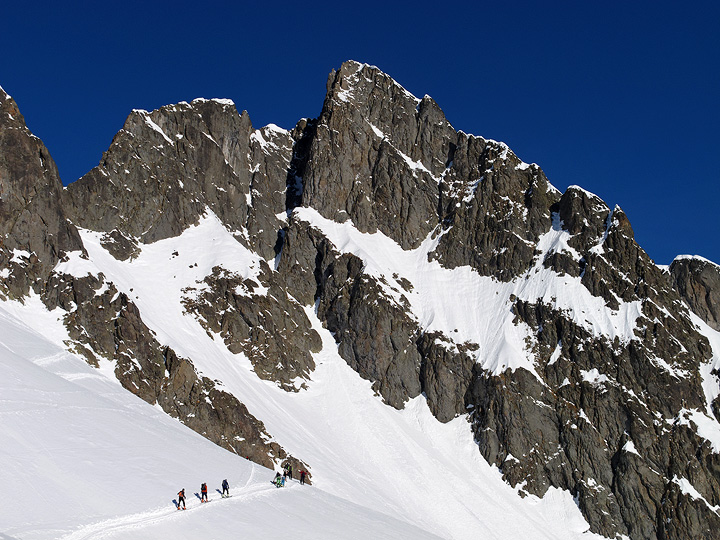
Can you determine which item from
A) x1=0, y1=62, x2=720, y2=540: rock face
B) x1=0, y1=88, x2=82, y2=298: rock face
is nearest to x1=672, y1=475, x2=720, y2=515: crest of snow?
x1=0, y1=62, x2=720, y2=540: rock face

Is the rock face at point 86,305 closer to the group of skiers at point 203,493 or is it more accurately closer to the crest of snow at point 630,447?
the group of skiers at point 203,493

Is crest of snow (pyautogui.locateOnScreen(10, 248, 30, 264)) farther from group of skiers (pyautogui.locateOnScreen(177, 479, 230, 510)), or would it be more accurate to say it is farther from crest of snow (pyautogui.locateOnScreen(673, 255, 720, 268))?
crest of snow (pyautogui.locateOnScreen(673, 255, 720, 268))

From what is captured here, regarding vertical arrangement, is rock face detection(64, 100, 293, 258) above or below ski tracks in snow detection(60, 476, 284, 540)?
above

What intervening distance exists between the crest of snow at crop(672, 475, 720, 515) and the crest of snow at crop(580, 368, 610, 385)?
1615 cm

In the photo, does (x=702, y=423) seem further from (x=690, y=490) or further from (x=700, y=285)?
(x=700, y=285)

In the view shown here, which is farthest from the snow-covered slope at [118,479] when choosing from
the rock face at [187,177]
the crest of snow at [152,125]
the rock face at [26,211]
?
the crest of snow at [152,125]

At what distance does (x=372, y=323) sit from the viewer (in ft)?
346

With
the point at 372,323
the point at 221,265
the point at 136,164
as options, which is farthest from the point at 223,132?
the point at 372,323

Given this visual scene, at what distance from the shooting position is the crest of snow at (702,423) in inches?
3740

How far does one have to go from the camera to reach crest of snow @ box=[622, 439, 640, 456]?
93938 millimetres

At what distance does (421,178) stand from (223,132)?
3879cm

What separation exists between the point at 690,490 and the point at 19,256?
92.3 metres

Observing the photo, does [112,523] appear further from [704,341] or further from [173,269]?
[704,341]

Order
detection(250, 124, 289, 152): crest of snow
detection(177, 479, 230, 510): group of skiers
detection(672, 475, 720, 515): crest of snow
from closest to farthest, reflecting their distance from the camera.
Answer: detection(177, 479, 230, 510): group of skiers < detection(672, 475, 720, 515): crest of snow < detection(250, 124, 289, 152): crest of snow
